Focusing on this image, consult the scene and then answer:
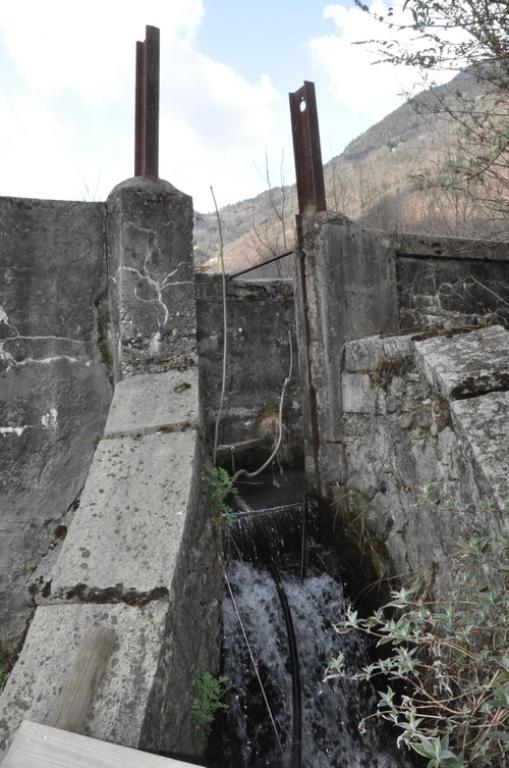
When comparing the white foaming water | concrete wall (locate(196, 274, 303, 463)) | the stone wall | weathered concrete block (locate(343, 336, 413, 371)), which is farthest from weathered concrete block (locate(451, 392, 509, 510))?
concrete wall (locate(196, 274, 303, 463))

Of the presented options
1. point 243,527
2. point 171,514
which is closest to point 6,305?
point 171,514

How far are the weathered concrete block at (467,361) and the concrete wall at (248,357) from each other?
219 centimetres

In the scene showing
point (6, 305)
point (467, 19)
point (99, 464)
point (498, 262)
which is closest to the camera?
point (99, 464)

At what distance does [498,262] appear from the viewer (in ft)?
14.8

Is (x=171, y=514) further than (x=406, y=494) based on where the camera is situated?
No

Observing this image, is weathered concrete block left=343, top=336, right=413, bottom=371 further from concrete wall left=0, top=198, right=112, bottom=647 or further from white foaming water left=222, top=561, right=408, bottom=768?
concrete wall left=0, top=198, right=112, bottom=647

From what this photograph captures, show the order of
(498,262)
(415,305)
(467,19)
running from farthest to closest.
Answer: (498,262) → (415,305) → (467,19)

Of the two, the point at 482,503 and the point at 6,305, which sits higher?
the point at 6,305

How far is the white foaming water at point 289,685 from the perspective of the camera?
7.69 feet

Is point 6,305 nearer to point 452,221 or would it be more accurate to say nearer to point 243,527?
point 243,527

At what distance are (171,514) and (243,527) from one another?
1.42 meters

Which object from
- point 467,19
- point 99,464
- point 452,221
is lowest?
point 99,464

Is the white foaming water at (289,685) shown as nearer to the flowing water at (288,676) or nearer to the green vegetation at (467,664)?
the flowing water at (288,676)

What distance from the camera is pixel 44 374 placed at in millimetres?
2795
